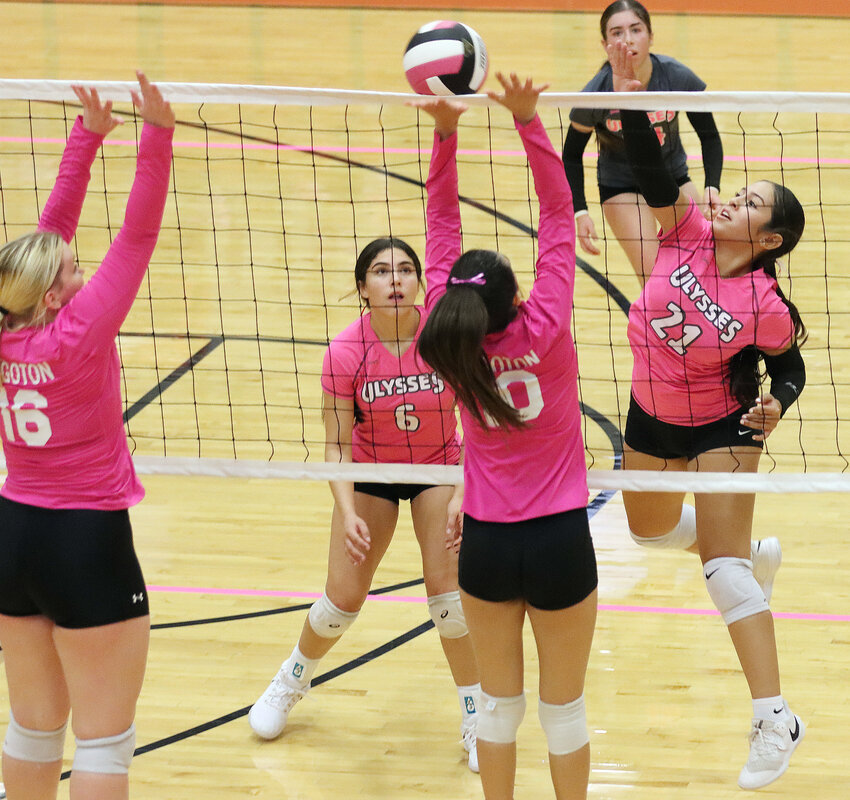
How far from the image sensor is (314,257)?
9359mm

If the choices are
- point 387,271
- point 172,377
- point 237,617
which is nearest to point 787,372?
point 387,271

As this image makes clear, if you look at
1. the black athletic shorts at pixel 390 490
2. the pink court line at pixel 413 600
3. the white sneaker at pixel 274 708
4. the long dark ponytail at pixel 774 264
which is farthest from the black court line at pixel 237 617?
the long dark ponytail at pixel 774 264

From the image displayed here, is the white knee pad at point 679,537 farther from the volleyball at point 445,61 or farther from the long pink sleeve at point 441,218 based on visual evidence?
the volleyball at point 445,61

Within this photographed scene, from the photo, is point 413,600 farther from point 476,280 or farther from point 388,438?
point 476,280

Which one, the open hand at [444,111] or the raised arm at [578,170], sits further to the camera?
the raised arm at [578,170]

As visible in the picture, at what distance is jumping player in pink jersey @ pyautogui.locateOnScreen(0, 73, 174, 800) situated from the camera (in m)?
3.41

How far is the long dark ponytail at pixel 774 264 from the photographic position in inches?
163

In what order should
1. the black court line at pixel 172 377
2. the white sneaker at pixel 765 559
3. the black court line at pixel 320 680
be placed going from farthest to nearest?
the black court line at pixel 172 377 → the white sneaker at pixel 765 559 → the black court line at pixel 320 680

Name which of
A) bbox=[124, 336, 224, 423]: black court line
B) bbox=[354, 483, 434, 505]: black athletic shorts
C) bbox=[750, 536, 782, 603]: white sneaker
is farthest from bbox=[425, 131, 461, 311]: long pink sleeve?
bbox=[124, 336, 224, 423]: black court line

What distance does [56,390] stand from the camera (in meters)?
3.44

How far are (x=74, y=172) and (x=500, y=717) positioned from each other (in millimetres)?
2120

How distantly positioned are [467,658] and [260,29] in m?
11.5

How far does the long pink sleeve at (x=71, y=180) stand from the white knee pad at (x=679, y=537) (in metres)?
2.52

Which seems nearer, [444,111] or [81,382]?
[81,382]
